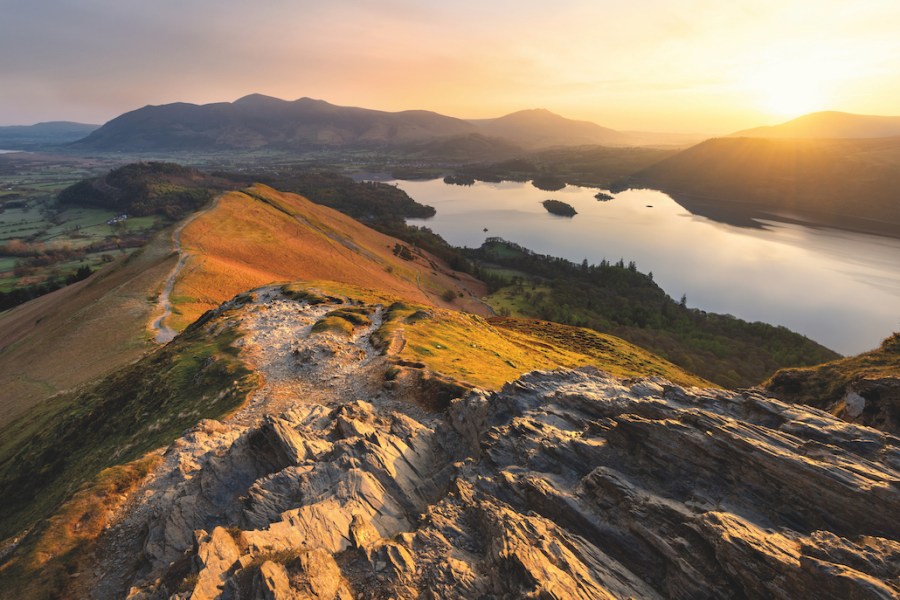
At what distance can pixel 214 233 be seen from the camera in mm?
90938

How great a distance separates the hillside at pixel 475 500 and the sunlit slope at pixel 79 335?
16.0 meters

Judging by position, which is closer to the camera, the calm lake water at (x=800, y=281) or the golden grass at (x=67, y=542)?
the golden grass at (x=67, y=542)

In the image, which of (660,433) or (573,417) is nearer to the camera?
(660,433)

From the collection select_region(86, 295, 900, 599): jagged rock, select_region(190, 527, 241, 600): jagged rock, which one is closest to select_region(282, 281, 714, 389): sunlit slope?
select_region(86, 295, 900, 599): jagged rock

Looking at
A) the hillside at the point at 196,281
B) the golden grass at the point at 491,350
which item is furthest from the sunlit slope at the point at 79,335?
the golden grass at the point at 491,350

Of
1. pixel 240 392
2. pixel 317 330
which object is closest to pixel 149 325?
pixel 317 330

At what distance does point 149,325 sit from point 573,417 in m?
53.3

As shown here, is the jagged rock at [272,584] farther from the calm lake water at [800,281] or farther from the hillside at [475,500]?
the calm lake water at [800,281]

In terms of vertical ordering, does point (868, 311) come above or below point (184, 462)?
below

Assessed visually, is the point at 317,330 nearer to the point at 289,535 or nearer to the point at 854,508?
the point at 289,535

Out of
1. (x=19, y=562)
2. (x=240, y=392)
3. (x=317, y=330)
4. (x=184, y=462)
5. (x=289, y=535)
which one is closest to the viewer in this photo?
(x=289, y=535)

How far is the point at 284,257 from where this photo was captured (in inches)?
3666

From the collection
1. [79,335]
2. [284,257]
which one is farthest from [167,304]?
[284,257]

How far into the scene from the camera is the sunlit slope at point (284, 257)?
2660 inches
